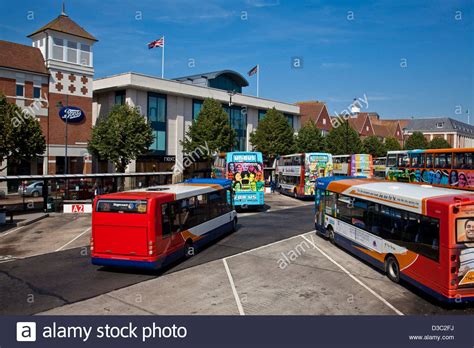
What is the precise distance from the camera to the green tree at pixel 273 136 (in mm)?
50875

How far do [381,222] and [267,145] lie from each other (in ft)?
128

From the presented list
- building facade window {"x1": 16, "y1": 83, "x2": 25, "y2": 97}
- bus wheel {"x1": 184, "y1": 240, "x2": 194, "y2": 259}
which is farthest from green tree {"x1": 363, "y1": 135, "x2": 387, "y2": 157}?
bus wheel {"x1": 184, "y1": 240, "x2": 194, "y2": 259}

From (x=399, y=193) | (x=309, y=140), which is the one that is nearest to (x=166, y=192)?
(x=399, y=193)

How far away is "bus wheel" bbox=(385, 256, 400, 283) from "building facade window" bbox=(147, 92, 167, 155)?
1360 inches

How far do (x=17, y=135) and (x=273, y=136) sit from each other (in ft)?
102

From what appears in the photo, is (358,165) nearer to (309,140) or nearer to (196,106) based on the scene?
(309,140)

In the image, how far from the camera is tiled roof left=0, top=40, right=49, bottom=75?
112 feet

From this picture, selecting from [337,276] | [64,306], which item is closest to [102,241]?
[64,306]

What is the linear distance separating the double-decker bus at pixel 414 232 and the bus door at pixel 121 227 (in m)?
7.13

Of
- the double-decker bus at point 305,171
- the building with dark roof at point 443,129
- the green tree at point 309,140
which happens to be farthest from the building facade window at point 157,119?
the building with dark roof at point 443,129

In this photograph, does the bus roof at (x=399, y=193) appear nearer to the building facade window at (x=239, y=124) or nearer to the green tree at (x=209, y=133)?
the green tree at (x=209, y=133)

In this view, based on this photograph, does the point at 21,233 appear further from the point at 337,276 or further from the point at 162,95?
the point at 162,95

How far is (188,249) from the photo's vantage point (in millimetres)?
14305

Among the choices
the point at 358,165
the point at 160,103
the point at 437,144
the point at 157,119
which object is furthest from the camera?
the point at 437,144
